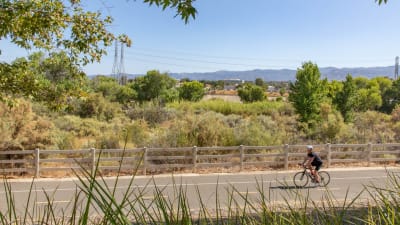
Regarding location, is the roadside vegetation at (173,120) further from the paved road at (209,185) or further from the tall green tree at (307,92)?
the paved road at (209,185)

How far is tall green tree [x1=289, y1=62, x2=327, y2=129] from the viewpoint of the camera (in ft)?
135

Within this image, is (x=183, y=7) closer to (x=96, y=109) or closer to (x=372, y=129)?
(x=372, y=129)

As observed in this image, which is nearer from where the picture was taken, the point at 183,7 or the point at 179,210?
the point at 179,210

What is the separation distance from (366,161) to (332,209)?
2117cm

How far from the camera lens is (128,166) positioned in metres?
17.7

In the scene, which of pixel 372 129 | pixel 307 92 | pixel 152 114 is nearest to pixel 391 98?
pixel 307 92

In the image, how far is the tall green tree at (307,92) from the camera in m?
41.1

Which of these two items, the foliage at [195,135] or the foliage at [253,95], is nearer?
the foliage at [195,135]

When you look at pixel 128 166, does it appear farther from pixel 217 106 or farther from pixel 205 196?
pixel 217 106

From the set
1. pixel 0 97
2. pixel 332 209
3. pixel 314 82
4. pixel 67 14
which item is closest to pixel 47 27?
pixel 67 14

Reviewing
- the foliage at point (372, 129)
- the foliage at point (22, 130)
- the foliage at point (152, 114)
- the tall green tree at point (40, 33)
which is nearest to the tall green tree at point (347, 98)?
the foliage at point (372, 129)

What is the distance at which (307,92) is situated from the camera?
1663 inches

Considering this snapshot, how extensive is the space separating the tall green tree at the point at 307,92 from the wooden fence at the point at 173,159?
18666 mm

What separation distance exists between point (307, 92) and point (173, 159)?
26.5m
